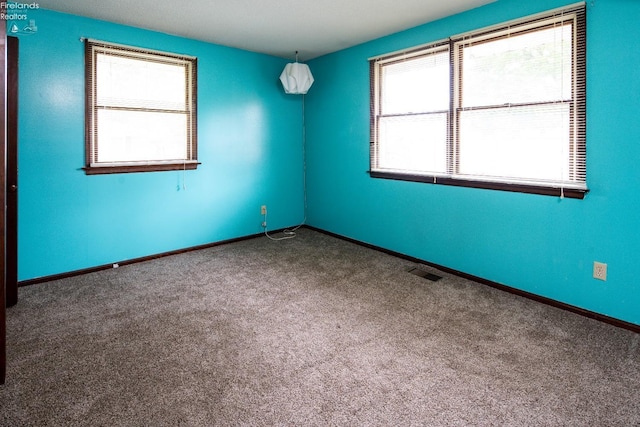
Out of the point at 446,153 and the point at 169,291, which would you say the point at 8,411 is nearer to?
the point at 169,291

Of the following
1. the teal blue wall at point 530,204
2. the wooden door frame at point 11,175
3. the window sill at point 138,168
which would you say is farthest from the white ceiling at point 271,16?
the window sill at point 138,168

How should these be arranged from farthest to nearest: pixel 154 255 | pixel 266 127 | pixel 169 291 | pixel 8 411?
pixel 266 127 → pixel 154 255 → pixel 169 291 → pixel 8 411

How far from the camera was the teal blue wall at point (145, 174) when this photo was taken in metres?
3.42

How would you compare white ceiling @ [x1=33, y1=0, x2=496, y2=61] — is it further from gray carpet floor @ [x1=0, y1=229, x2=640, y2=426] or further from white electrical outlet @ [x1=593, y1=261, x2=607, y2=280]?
gray carpet floor @ [x1=0, y1=229, x2=640, y2=426]

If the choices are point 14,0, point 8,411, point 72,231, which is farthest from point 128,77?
point 8,411

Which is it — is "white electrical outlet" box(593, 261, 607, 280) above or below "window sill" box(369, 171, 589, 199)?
below

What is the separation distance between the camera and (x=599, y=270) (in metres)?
2.72

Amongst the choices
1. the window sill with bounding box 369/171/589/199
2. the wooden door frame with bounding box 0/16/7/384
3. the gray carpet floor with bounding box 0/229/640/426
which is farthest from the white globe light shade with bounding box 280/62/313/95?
the wooden door frame with bounding box 0/16/7/384

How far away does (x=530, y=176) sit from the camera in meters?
3.08

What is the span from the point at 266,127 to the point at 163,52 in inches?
59.2

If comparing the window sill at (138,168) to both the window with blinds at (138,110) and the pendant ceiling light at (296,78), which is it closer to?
the window with blinds at (138,110)

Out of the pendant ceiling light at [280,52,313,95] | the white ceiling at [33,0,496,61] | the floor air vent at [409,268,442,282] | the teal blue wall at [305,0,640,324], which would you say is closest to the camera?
the teal blue wall at [305,0,640,324]

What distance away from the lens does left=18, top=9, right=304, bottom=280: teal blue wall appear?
342 cm

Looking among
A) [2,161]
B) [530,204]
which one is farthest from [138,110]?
[530,204]
